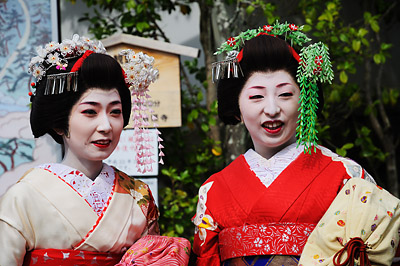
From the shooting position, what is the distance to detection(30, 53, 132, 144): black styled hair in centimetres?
273

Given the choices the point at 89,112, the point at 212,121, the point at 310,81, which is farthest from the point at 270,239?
the point at 212,121

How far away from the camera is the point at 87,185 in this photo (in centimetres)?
276

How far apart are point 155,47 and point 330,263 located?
8.09 ft

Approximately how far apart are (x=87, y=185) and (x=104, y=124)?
0.33m

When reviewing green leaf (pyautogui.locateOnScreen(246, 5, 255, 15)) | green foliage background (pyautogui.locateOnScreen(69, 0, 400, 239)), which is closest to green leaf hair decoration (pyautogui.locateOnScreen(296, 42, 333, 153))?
green foliage background (pyautogui.locateOnScreen(69, 0, 400, 239))

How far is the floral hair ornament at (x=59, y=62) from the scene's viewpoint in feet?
8.91

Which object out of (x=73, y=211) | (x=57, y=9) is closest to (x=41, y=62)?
(x=73, y=211)

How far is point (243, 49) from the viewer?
287 cm

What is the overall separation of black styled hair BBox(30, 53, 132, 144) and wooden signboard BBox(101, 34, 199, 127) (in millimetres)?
1462

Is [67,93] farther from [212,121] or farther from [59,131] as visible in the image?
[212,121]

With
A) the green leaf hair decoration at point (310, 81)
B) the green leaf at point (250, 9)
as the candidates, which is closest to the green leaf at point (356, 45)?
the green leaf at point (250, 9)

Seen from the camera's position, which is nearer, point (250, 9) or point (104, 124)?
point (104, 124)

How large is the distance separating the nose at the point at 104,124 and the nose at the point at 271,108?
0.79m

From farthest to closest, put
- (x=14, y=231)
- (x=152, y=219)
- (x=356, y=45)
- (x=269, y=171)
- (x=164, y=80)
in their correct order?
(x=356, y=45) < (x=164, y=80) < (x=152, y=219) < (x=269, y=171) < (x=14, y=231)
